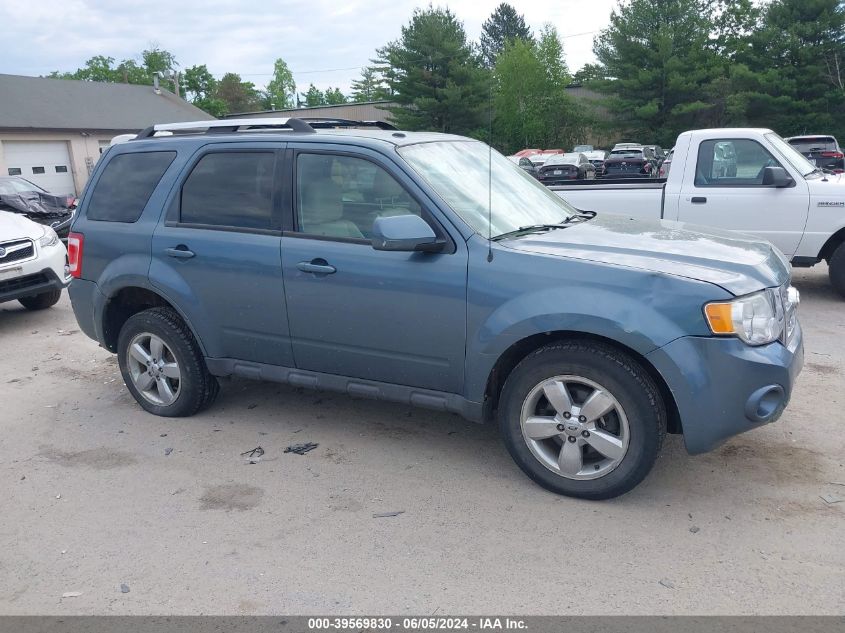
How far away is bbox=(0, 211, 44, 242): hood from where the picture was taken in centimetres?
814

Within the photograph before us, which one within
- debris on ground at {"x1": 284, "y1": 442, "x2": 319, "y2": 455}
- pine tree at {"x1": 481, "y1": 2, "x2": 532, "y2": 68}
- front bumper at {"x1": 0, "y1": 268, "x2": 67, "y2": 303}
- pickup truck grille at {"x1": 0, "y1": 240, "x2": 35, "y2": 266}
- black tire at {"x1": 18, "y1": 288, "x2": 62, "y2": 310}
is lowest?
debris on ground at {"x1": 284, "y1": 442, "x2": 319, "y2": 455}

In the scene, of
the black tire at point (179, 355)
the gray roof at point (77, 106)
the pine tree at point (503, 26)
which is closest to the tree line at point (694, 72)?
the gray roof at point (77, 106)

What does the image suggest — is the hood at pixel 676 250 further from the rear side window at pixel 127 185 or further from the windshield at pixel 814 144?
the windshield at pixel 814 144

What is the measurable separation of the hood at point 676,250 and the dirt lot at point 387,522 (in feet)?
3.74

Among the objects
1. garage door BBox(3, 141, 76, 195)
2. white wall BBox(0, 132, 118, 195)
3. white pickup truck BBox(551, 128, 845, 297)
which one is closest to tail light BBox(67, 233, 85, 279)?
white pickup truck BBox(551, 128, 845, 297)

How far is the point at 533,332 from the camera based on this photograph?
3.71 metres

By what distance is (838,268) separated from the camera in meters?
7.82

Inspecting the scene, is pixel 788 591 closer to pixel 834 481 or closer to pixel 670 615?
pixel 670 615

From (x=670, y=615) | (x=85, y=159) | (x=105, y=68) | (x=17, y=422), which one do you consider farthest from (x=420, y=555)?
(x=105, y=68)

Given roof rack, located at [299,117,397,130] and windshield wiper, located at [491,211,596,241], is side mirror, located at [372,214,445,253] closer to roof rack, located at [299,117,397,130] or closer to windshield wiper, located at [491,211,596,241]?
windshield wiper, located at [491,211,596,241]

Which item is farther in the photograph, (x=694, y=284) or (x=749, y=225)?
(x=749, y=225)

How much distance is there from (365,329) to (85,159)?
1372 inches

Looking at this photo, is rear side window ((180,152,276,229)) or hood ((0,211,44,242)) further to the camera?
hood ((0,211,44,242))

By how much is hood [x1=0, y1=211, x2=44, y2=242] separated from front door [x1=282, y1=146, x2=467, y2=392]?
5.21 meters
